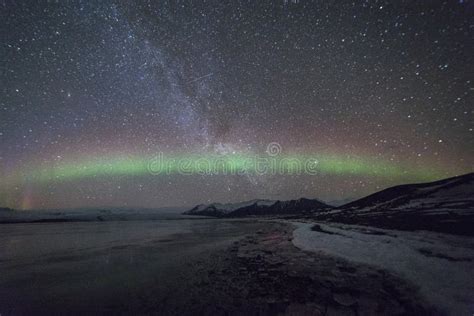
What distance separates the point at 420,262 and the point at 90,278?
15.4 metres

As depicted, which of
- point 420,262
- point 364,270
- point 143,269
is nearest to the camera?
point 364,270

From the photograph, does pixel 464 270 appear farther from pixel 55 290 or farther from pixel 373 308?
pixel 55 290

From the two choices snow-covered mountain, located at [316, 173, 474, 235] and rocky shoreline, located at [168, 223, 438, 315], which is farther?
snow-covered mountain, located at [316, 173, 474, 235]

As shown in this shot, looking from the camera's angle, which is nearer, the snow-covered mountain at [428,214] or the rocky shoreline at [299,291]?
the rocky shoreline at [299,291]

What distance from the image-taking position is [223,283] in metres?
8.55

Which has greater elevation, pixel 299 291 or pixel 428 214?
pixel 428 214

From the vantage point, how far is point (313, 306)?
6395mm

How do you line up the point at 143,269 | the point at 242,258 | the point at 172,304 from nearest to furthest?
the point at 172,304 < the point at 143,269 < the point at 242,258

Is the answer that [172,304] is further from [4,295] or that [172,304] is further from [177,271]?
[4,295]

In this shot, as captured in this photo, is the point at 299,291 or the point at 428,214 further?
the point at 428,214

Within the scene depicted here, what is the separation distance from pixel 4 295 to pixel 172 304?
672cm

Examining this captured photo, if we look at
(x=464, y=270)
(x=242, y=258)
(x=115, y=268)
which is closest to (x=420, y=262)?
(x=464, y=270)

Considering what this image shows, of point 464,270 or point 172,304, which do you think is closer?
point 172,304

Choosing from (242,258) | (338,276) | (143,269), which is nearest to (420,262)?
(338,276)
